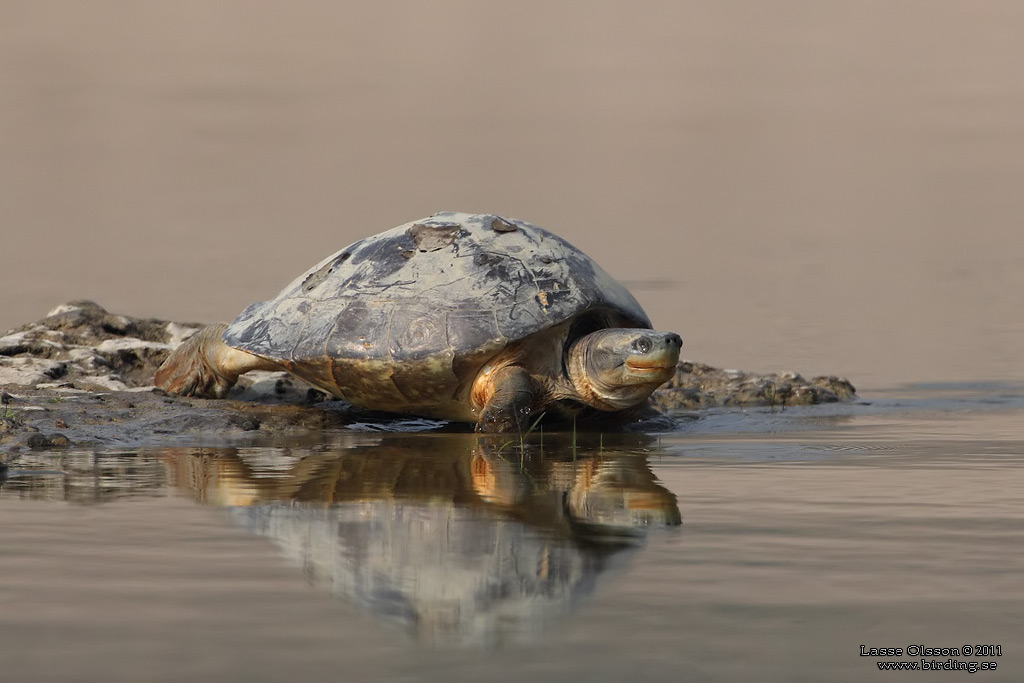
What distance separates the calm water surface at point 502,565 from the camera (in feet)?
9.30

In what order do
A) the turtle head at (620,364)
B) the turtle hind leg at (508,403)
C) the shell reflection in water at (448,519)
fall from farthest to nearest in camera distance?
the turtle head at (620,364)
the turtle hind leg at (508,403)
the shell reflection in water at (448,519)

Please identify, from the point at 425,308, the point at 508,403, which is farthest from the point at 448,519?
the point at 425,308

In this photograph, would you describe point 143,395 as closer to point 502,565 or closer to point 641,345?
point 641,345

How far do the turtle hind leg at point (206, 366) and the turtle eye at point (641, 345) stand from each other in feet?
8.33

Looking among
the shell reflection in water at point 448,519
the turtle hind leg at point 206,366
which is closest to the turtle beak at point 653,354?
the shell reflection in water at point 448,519

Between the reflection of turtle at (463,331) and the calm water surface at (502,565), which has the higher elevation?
the reflection of turtle at (463,331)

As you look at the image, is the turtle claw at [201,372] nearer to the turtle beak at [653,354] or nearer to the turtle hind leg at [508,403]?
the turtle hind leg at [508,403]

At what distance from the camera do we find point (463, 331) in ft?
25.3

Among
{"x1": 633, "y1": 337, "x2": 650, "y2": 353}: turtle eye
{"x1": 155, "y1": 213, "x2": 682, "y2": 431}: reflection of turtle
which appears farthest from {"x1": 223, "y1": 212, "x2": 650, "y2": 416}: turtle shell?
{"x1": 633, "y1": 337, "x2": 650, "y2": 353}: turtle eye

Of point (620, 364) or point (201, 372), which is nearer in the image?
point (620, 364)

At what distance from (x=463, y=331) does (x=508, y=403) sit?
0.52 meters

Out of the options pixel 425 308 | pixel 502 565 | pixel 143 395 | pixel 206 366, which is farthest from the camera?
pixel 206 366

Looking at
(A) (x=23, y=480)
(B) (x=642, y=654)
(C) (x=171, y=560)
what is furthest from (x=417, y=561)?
(A) (x=23, y=480)

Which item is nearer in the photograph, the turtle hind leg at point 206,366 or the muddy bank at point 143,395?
the muddy bank at point 143,395
